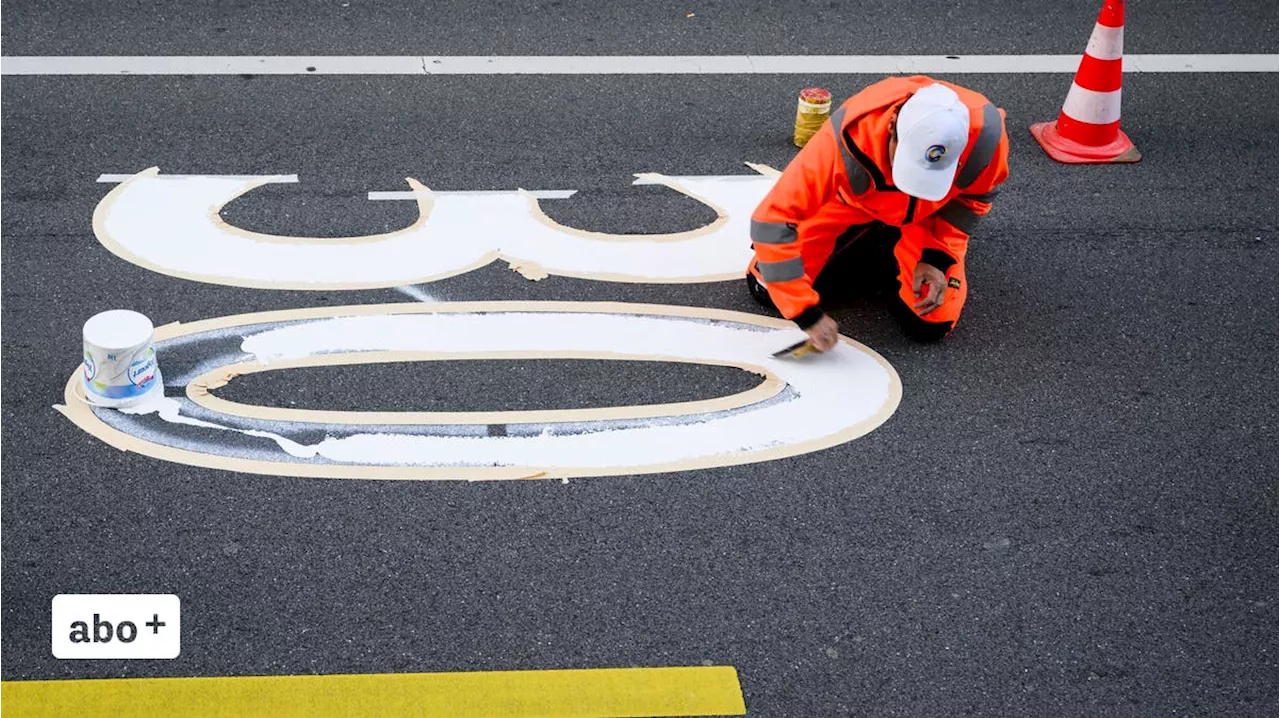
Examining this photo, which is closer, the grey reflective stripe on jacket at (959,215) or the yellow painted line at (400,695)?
the yellow painted line at (400,695)

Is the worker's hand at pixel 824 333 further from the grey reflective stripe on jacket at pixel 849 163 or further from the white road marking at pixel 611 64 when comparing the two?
the white road marking at pixel 611 64

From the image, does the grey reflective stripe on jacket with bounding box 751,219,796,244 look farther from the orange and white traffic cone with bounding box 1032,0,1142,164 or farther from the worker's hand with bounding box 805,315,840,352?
the orange and white traffic cone with bounding box 1032,0,1142,164

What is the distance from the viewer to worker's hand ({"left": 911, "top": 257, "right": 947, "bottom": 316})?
5320 mm

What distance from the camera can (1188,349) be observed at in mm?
5484

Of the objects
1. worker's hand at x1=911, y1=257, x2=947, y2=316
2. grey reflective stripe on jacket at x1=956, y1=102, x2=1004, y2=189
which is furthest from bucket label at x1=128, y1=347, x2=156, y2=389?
grey reflective stripe on jacket at x1=956, y1=102, x2=1004, y2=189

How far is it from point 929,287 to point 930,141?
80cm

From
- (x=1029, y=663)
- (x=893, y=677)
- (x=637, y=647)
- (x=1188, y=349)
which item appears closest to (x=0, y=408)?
(x=637, y=647)

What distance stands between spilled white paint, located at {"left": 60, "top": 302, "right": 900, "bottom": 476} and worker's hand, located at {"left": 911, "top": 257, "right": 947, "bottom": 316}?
278 millimetres

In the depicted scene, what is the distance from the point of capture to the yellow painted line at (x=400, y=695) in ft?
12.5

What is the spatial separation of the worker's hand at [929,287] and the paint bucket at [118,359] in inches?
115

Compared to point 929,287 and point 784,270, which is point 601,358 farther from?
point 929,287

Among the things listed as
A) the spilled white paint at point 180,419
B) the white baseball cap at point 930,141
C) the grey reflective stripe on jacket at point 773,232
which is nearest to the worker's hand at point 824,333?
the grey reflective stripe on jacket at point 773,232

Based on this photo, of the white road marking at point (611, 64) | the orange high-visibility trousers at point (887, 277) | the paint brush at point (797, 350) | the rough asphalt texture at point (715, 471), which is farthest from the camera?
the white road marking at point (611, 64)

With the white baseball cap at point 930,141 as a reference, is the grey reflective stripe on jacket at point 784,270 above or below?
below
